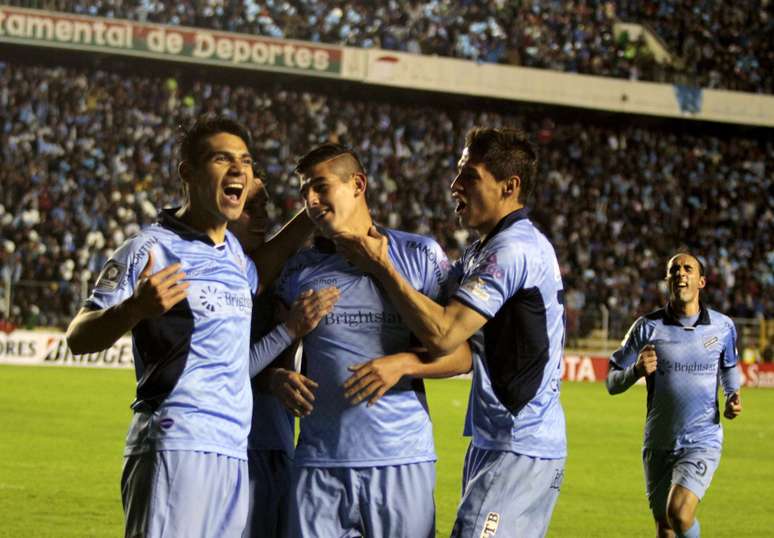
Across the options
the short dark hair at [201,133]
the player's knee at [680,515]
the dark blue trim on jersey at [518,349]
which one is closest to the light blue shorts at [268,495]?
the dark blue trim on jersey at [518,349]

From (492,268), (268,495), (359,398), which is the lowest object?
(268,495)

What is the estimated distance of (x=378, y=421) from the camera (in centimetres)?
495

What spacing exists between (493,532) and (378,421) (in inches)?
23.9

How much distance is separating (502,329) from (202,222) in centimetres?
122

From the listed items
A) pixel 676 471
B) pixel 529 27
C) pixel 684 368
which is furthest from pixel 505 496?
pixel 529 27

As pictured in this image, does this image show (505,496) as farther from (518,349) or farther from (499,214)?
(499,214)

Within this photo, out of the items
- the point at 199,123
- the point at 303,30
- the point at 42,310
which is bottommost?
the point at 42,310

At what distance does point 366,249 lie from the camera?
15.4 feet

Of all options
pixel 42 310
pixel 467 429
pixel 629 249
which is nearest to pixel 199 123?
pixel 467 429

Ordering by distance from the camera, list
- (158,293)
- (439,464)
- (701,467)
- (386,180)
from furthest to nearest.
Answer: (386,180) → (439,464) → (701,467) → (158,293)

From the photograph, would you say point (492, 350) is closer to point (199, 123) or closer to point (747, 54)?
point (199, 123)

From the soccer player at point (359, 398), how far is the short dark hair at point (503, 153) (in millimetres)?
455

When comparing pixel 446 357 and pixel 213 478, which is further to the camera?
pixel 446 357

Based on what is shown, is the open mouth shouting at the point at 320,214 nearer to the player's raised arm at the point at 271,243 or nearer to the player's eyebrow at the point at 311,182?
the player's eyebrow at the point at 311,182
